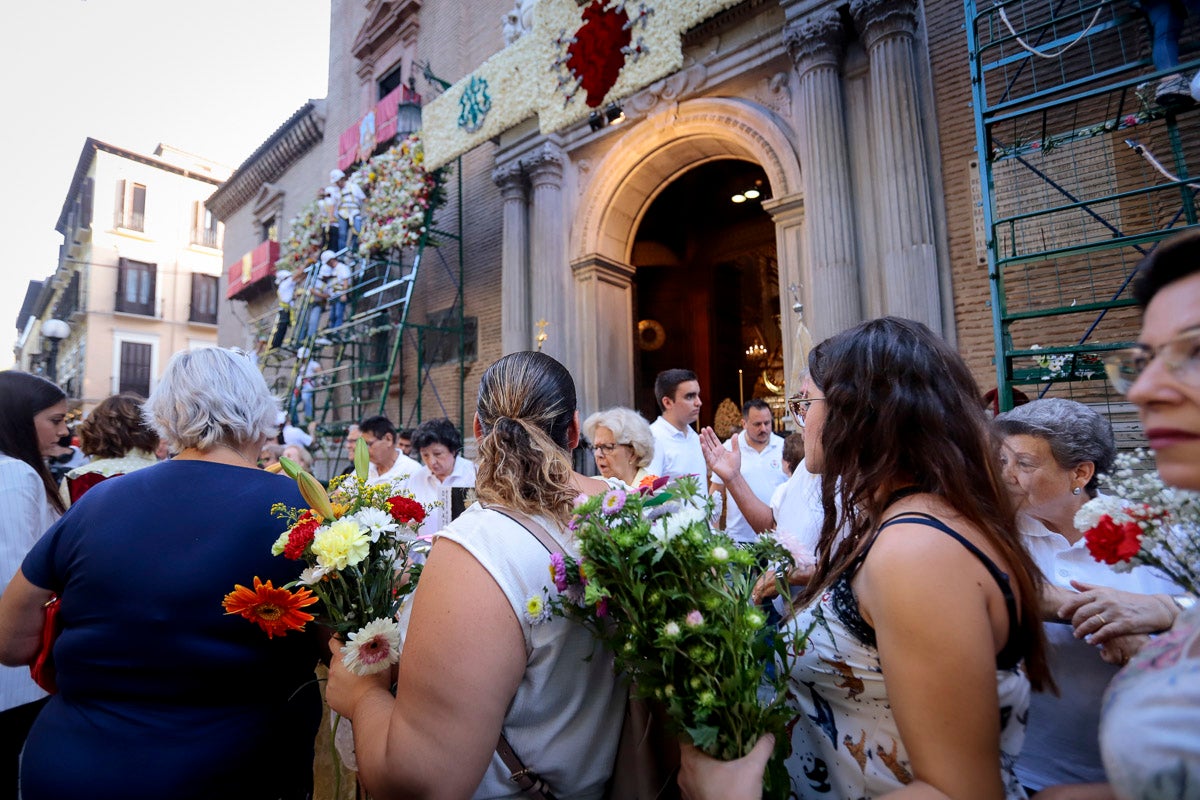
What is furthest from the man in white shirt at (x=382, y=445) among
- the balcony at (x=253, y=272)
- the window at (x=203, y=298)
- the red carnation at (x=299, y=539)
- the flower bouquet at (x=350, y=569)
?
the window at (x=203, y=298)

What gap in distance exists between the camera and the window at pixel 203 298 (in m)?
29.3

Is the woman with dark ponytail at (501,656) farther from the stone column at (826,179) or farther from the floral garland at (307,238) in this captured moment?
the floral garland at (307,238)

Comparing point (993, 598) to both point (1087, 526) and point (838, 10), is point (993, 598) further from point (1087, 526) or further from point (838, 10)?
point (838, 10)

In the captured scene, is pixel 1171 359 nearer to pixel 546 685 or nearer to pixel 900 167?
pixel 546 685

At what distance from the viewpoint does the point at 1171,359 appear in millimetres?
760

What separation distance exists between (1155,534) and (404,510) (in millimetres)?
1677

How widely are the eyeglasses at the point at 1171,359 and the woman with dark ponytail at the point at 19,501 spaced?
3102 mm

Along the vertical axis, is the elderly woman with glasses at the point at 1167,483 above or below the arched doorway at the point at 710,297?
below

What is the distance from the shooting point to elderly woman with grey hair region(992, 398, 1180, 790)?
1.35m

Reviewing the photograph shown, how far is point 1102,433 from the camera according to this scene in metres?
2.03

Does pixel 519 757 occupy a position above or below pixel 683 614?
below

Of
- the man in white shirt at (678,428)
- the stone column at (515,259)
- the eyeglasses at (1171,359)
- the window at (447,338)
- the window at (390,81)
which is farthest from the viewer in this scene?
the window at (390,81)

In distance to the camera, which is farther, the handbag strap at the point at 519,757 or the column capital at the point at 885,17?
the column capital at the point at 885,17

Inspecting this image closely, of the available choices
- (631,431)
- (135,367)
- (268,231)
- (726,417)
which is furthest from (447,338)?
(135,367)
